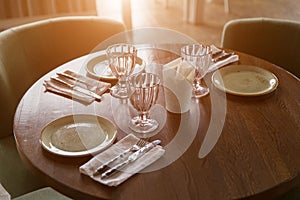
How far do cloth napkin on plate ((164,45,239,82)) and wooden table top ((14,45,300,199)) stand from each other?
107mm

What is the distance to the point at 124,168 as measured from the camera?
1.04 meters

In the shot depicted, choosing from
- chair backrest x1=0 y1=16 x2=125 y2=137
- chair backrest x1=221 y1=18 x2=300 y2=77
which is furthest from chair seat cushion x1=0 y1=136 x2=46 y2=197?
chair backrest x1=221 y1=18 x2=300 y2=77

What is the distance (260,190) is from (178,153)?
241 mm

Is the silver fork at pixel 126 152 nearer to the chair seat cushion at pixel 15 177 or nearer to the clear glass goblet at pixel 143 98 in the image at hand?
the clear glass goblet at pixel 143 98

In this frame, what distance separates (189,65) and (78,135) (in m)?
0.43

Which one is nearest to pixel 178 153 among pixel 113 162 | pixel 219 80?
pixel 113 162

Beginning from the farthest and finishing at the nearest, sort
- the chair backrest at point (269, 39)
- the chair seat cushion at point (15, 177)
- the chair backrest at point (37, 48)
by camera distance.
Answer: the chair backrest at point (269, 39), the chair backrest at point (37, 48), the chair seat cushion at point (15, 177)

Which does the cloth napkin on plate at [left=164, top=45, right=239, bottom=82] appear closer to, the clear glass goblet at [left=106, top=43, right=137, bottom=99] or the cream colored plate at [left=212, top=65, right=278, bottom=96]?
the cream colored plate at [left=212, top=65, right=278, bottom=96]

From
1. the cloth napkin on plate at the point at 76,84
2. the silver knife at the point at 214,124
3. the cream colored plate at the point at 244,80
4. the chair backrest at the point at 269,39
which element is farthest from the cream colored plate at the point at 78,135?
the chair backrest at the point at 269,39

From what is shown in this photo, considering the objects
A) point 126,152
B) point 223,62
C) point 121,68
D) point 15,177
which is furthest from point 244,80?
point 15,177

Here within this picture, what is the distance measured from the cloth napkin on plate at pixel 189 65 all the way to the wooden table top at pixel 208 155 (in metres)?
0.11

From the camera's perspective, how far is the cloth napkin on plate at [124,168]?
101 cm

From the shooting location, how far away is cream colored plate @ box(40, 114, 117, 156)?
43.9 inches

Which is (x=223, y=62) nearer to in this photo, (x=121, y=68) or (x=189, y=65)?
(x=189, y=65)
